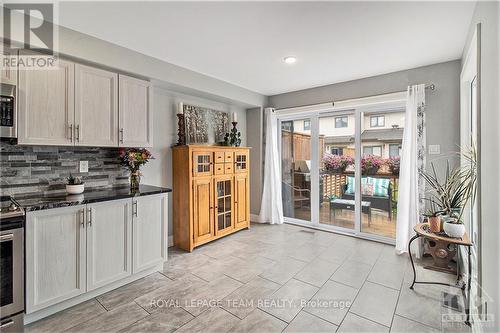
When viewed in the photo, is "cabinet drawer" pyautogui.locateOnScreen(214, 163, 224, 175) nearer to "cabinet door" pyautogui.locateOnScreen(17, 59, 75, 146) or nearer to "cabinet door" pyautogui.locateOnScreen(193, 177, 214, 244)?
"cabinet door" pyautogui.locateOnScreen(193, 177, 214, 244)

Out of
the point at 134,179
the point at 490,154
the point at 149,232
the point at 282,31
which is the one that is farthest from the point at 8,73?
the point at 490,154

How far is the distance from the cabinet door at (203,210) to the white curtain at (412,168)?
105 inches

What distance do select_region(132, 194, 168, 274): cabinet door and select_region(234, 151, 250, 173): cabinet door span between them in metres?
1.57

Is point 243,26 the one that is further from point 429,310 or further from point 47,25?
point 429,310

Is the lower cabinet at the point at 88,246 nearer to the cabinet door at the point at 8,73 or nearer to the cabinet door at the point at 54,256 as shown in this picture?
the cabinet door at the point at 54,256

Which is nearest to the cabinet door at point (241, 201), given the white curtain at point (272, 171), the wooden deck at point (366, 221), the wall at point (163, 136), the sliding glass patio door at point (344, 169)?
the white curtain at point (272, 171)

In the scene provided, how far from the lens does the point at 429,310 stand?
2094 millimetres

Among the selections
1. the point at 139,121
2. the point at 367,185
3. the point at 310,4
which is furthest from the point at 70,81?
the point at 367,185

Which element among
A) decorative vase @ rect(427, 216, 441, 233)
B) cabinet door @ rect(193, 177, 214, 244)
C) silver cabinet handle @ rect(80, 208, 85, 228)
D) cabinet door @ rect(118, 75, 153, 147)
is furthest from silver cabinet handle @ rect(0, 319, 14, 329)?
decorative vase @ rect(427, 216, 441, 233)

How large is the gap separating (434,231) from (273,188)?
2.71 meters

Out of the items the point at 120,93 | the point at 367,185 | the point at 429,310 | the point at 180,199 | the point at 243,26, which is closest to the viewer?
the point at 429,310

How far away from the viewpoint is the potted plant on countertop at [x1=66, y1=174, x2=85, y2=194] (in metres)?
2.41

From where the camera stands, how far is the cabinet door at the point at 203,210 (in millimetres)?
3455

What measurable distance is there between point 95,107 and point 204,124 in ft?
5.76
